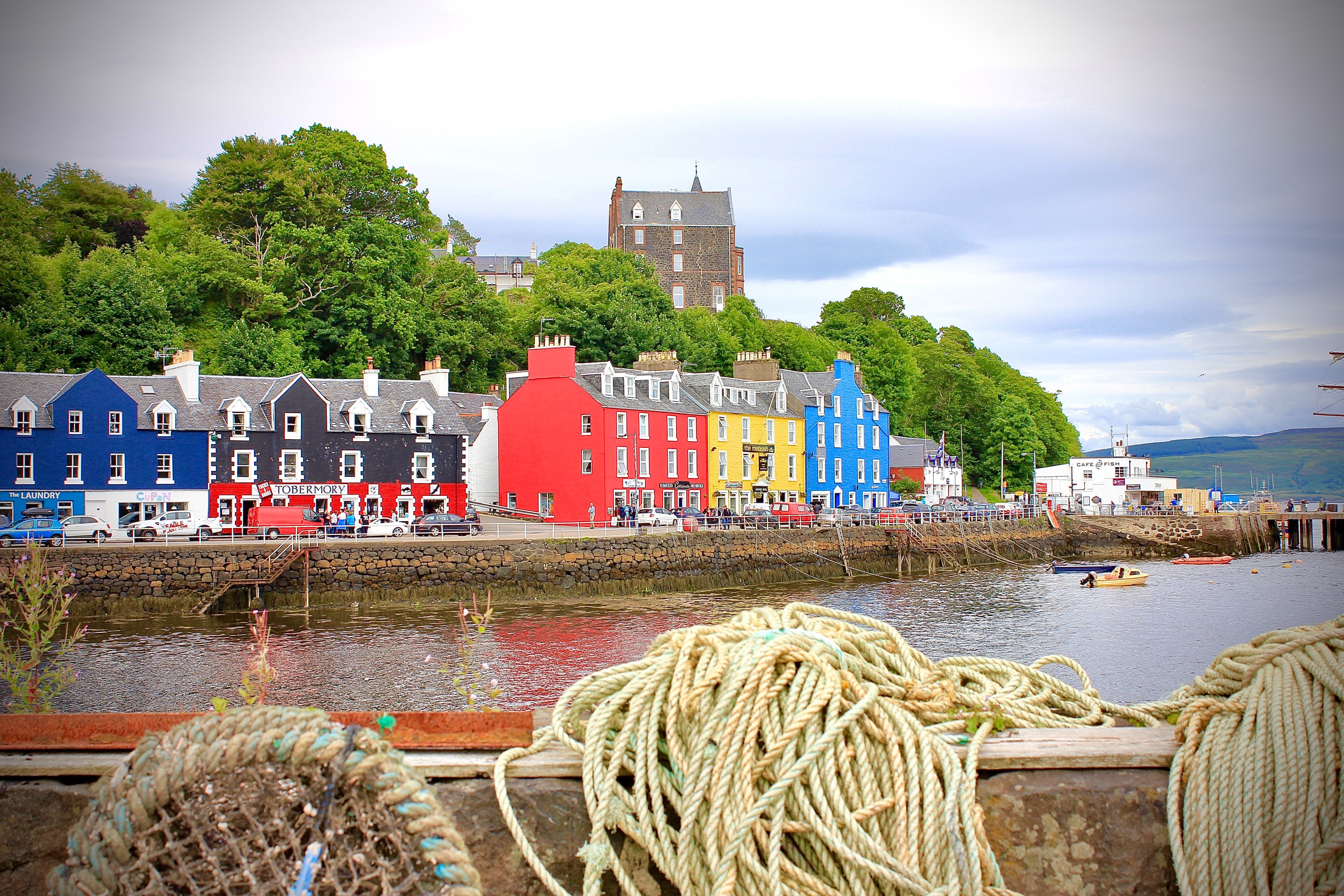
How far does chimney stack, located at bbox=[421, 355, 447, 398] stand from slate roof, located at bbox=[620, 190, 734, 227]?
57153mm

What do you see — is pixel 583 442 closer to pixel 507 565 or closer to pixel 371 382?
pixel 371 382

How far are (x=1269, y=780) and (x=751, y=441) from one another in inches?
2133

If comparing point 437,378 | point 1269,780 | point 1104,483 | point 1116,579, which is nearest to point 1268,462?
point 1104,483

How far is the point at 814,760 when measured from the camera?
10.3ft

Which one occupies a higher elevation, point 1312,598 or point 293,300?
point 293,300

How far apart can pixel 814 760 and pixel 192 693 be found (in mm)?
19561

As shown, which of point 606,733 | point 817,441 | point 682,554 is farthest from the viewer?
point 817,441

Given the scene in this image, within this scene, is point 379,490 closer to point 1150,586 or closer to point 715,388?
point 715,388

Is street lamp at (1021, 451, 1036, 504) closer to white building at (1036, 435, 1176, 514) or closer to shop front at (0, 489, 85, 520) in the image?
white building at (1036, 435, 1176, 514)

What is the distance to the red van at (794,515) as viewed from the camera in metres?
46.5

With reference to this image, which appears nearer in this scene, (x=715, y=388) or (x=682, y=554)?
(x=682, y=554)

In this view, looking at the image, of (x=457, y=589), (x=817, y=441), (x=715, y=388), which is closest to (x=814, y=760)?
(x=457, y=589)

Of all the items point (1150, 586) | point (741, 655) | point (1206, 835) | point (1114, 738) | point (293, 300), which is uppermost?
point (293, 300)

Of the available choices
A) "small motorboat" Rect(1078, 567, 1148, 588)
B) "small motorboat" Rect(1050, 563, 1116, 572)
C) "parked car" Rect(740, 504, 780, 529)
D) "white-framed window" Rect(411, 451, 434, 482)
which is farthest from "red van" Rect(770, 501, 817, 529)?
"white-framed window" Rect(411, 451, 434, 482)
